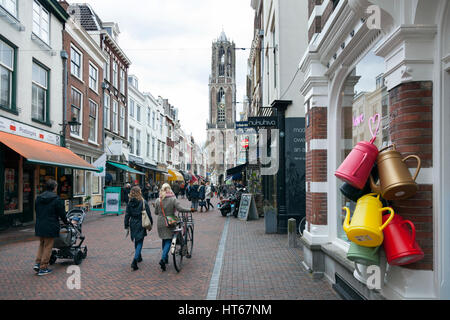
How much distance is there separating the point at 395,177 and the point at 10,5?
1407cm

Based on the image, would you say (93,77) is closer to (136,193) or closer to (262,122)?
(262,122)

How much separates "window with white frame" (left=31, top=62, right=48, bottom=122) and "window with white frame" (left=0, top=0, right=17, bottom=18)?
212 cm

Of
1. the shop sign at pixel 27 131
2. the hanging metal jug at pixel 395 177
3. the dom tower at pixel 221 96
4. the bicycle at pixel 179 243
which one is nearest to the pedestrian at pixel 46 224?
the bicycle at pixel 179 243

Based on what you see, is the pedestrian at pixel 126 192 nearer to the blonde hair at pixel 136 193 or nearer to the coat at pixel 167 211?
the blonde hair at pixel 136 193

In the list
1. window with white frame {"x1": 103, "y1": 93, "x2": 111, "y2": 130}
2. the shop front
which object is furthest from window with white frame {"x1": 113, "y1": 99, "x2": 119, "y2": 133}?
the shop front

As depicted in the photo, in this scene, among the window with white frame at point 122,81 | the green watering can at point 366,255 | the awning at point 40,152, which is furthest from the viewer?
the window with white frame at point 122,81

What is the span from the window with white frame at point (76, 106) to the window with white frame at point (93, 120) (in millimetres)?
1729

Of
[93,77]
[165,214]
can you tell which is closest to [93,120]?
[93,77]

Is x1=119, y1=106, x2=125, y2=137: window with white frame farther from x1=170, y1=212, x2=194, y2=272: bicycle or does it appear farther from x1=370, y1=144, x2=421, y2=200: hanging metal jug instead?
x1=370, y1=144, x2=421, y2=200: hanging metal jug

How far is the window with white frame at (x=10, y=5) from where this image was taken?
11928mm
